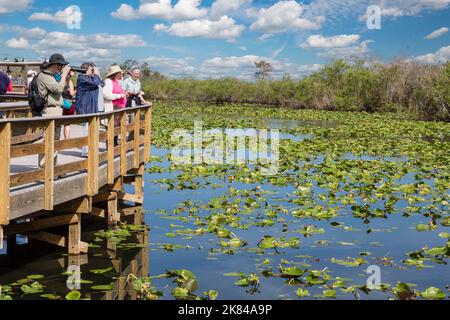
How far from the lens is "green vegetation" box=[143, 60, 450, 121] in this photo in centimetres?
3772

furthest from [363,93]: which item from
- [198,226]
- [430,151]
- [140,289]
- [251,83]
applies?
[140,289]

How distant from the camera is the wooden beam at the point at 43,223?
844 cm

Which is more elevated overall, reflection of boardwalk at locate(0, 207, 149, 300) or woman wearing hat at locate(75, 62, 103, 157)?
woman wearing hat at locate(75, 62, 103, 157)

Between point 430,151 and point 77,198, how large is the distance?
48.2ft

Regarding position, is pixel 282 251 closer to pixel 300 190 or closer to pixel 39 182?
pixel 39 182

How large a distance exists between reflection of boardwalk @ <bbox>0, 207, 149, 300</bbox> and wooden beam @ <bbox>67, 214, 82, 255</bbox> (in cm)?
11

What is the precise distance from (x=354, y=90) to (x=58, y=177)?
4469 cm

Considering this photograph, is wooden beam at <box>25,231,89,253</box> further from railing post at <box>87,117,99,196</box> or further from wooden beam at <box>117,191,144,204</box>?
wooden beam at <box>117,191,144,204</box>

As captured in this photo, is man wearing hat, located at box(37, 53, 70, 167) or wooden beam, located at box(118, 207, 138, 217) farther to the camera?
wooden beam, located at box(118, 207, 138, 217)

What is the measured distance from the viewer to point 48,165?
25.2ft

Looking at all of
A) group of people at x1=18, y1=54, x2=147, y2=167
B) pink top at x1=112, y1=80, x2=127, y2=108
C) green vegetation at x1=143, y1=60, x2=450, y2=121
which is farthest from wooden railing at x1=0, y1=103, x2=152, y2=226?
green vegetation at x1=143, y1=60, x2=450, y2=121

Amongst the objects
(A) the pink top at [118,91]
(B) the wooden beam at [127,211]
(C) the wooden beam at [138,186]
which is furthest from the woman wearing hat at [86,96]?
(C) the wooden beam at [138,186]

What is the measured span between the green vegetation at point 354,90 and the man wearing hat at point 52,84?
3120cm
